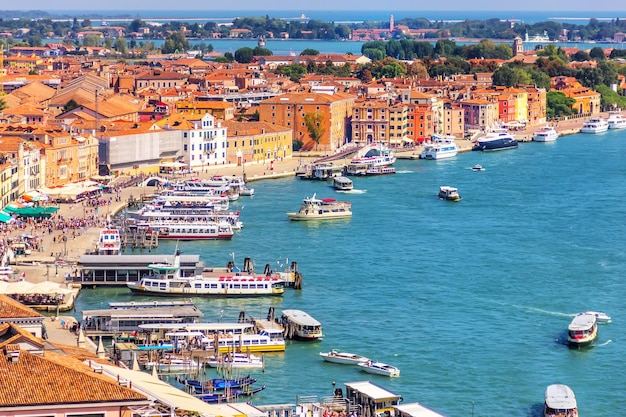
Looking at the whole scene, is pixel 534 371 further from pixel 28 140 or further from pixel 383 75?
pixel 383 75

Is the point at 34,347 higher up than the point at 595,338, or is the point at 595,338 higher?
the point at 34,347

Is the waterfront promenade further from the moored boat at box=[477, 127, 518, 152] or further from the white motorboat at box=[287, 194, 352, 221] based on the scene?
the moored boat at box=[477, 127, 518, 152]

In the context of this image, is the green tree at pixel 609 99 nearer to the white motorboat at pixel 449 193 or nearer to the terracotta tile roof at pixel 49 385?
the white motorboat at pixel 449 193

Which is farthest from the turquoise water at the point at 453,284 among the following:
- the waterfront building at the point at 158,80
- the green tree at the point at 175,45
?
the green tree at the point at 175,45

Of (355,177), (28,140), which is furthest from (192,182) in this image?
(355,177)

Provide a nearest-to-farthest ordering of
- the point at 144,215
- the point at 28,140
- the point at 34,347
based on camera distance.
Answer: the point at 34,347, the point at 144,215, the point at 28,140
